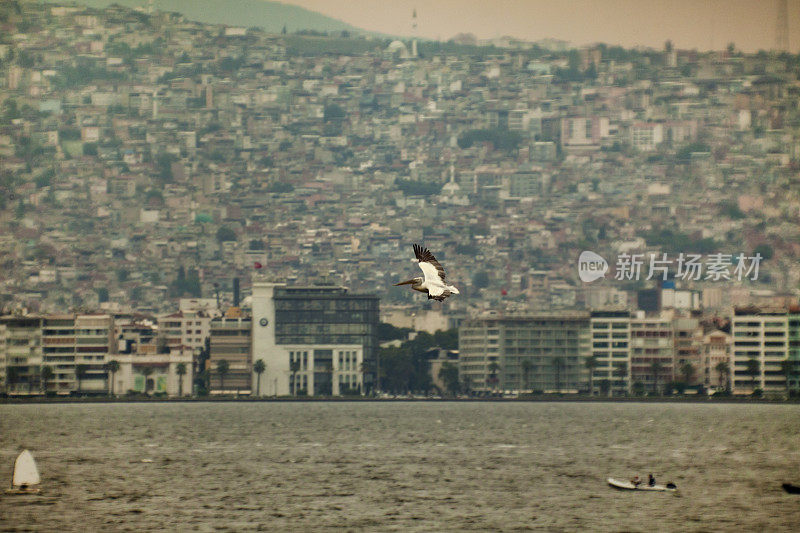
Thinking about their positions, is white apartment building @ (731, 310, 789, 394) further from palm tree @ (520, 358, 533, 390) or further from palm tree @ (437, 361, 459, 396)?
palm tree @ (437, 361, 459, 396)

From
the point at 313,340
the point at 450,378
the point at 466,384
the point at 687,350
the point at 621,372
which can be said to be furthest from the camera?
the point at 313,340

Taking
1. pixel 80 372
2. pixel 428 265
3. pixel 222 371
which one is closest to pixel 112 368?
pixel 80 372

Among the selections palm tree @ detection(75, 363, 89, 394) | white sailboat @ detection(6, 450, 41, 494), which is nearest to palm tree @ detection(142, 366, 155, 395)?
palm tree @ detection(75, 363, 89, 394)

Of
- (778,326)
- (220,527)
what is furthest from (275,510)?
(778,326)

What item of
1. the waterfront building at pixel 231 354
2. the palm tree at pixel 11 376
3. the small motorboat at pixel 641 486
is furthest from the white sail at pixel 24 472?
the waterfront building at pixel 231 354

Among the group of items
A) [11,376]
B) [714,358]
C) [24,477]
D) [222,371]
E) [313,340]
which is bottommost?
[24,477]

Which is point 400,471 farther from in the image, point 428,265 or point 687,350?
point 687,350
